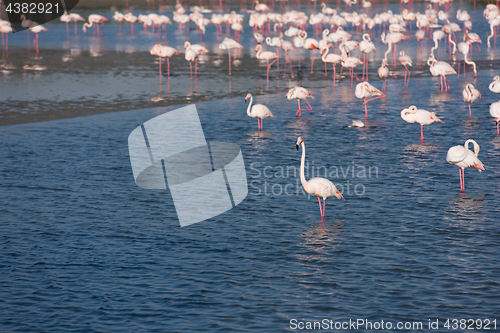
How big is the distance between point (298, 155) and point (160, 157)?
321 cm

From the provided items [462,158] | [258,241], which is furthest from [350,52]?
[258,241]

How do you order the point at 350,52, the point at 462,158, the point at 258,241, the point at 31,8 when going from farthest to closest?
1. the point at 31,8
2. the point at 350,52
3. the point at 462,158
4. the point at 258,241

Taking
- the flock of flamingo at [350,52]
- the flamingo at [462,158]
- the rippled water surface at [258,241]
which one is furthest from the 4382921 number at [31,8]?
the flamingo at [462,158]

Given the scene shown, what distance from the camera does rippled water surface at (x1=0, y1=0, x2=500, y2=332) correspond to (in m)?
7.65

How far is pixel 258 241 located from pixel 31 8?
60.5 metres

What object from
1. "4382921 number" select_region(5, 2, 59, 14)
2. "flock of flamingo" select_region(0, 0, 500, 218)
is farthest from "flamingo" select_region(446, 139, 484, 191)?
"4382921 number" select_region(5, 2, 59, 14)

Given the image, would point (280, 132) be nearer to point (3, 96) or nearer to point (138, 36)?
point (3, 96)

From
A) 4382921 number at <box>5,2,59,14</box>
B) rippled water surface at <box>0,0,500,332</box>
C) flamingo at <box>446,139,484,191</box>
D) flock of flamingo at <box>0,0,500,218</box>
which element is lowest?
rippled water surface at <box>0,0,500,332</box>

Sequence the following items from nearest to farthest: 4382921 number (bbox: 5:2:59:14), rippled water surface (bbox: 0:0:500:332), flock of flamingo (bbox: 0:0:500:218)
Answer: rippled water surface (bbox: 0:0:500:332), flock of flamingo (bbox: 0:0:500:218), 4382921 number (bbox: 5:2:59:14)

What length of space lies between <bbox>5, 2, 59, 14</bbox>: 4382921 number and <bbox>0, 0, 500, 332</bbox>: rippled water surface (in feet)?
154

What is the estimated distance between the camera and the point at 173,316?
7.53 metres

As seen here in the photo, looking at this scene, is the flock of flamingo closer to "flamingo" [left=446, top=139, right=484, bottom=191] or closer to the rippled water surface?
"flamingo" [left=446, top=139, right=484, bottom=191]

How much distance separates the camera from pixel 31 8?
63.7m

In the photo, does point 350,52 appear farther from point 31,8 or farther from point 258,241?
point 31,8
